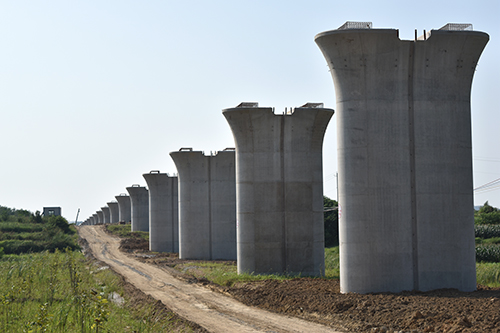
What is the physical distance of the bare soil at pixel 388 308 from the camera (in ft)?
38.7

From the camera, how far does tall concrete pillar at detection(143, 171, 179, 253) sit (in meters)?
47.1

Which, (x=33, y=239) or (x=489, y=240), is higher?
(x=489, y=240)

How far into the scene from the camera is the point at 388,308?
13.4 metres

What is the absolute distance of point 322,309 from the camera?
14688 mm

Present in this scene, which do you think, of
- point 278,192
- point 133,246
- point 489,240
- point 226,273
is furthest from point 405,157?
point 133,246

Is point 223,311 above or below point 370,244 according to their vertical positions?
below

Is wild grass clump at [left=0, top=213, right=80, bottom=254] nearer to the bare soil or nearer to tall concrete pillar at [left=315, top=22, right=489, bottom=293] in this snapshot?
the bare soil

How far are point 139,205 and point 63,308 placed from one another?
5649 cm

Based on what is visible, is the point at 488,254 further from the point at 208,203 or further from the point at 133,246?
the point at 133,246

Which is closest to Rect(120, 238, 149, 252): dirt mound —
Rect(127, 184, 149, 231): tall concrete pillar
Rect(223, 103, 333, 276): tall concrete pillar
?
Rect(127, 184, 149, 231): tall concrete pillar

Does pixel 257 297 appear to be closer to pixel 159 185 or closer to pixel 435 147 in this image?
pixel 435 147

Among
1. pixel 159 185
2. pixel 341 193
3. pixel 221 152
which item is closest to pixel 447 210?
pixel 341 193

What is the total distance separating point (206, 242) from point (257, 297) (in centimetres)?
1907

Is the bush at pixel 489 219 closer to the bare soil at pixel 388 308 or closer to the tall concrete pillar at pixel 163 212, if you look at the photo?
the tall concrete pillar at pixel 163 212
